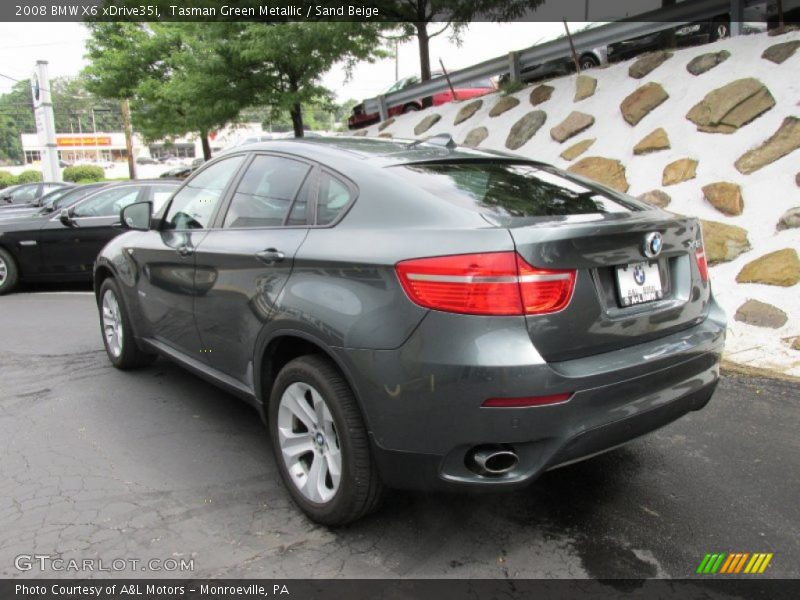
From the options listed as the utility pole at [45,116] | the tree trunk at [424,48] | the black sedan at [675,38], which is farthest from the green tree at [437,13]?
the utility pole at [45,116]

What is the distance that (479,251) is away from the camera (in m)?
2.30

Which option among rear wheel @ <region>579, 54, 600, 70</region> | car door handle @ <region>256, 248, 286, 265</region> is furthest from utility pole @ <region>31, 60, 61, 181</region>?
car door handle @ <region>256, 248, 286, 265</region>

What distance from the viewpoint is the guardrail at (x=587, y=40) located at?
8.35 meters

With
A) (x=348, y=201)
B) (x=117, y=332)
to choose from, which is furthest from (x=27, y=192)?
(x=348, y=201)

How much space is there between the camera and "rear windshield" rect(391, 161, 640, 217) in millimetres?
2652

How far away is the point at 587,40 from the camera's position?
951cm

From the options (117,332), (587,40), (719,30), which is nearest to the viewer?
(117,332)

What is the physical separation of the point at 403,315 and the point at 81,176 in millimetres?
57144

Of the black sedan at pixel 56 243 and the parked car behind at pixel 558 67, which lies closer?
the black sedan at pixel 56 243

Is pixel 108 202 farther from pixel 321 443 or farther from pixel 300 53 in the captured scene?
pixel 321 443

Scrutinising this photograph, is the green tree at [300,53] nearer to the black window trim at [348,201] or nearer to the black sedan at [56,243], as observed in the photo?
the black sedan at [56,243]

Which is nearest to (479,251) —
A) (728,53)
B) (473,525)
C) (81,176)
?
(473,525)

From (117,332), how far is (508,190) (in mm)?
3465

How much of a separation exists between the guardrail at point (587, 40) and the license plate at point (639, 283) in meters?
7.05
